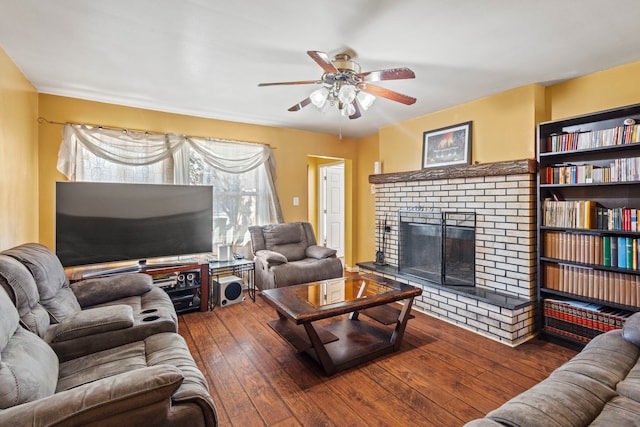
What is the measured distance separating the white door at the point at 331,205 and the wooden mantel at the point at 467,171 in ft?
6.15

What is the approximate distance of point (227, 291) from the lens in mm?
3631

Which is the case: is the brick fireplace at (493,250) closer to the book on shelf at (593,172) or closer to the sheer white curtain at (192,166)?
the book on shelf at (593,172)

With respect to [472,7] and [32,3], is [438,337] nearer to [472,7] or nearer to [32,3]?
[472,7]

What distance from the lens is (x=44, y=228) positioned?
10.4 ft

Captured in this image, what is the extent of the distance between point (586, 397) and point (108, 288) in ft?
9.79

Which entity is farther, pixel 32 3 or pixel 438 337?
pixel 438 337

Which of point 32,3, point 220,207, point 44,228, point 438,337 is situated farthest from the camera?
point 220,207

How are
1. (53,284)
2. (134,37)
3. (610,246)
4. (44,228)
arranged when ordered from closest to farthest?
(53,284)
(134,37)
(610,246)
(44,228)

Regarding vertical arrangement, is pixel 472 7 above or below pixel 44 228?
above

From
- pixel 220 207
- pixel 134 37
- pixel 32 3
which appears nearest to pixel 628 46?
pixel 134 37

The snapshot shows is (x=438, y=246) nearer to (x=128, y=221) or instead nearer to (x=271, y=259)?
(x=271, y=259)

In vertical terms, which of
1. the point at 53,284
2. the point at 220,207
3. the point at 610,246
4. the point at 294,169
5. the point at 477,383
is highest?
the point at 294,169

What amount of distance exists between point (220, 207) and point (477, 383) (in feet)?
11.3

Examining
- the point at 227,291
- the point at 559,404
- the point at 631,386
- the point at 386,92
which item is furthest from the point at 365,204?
the point at 559,404
